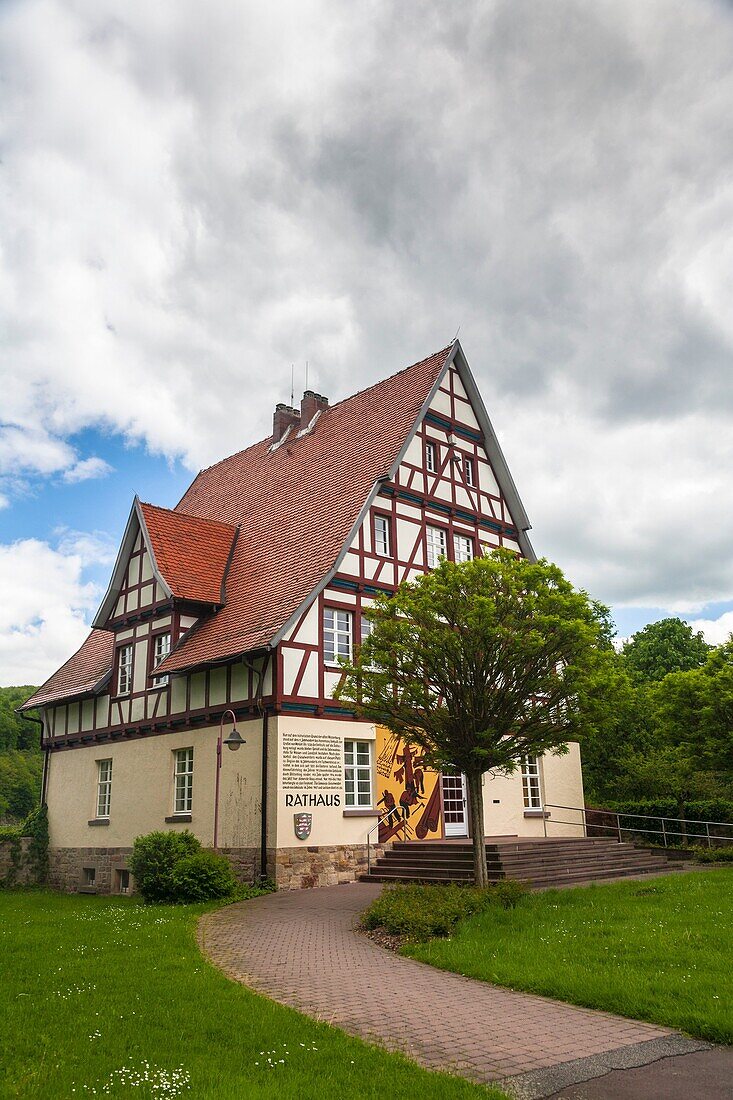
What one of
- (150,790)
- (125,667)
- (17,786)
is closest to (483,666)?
(150,790)

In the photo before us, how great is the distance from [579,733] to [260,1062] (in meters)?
10.1

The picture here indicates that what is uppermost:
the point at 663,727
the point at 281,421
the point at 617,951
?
the point at 281,421

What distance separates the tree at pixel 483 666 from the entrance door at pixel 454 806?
23.4ft

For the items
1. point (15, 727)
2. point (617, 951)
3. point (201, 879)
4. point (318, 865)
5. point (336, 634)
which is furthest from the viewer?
point (15, 727)

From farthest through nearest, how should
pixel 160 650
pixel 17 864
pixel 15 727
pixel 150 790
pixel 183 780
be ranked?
pixel 15 727
pixel 17 864
pixel 160 650
pixel 150 790
pixel 183 780

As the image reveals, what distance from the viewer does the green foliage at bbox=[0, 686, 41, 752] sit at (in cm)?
7806

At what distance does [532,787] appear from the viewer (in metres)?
26.2

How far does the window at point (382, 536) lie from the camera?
23.6m

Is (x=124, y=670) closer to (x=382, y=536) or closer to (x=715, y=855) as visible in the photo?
(x=382, y=536)

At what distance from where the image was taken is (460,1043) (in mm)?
7590

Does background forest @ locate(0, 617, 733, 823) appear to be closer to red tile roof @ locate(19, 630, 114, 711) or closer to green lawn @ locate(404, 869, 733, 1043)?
green lawn @ locate(404, 869, 733, 1043)

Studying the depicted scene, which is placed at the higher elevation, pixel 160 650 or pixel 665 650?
pixel 665 650

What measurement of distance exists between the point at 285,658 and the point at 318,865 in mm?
4518

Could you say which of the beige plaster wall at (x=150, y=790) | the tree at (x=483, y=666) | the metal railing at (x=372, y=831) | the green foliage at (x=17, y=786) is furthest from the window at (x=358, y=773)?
the green foliage at (x=17, y=786)
